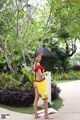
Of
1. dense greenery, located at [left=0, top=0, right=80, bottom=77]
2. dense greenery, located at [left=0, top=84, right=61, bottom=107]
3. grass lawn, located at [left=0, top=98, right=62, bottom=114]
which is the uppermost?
dense greenery, located at [left=0, top=0, right=80, bottom=77]

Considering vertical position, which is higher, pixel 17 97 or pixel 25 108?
pixel 17 97

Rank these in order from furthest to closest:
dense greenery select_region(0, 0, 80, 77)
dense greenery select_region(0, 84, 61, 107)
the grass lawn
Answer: dense greenery select_region(0, 0, 80, 77) < dense greenery select_region(0, 84, 61, 107) < the grass lawn

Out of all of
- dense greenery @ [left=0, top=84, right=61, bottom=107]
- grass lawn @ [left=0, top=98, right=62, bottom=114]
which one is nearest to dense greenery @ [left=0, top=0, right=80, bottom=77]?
dense greenery @ [left=0, top=84, right=61, bottom=107]

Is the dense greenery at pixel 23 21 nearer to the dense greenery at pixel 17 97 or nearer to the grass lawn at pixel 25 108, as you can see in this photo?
the dense greenery at pixel 17 97

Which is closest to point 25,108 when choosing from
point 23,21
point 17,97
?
point 17,97

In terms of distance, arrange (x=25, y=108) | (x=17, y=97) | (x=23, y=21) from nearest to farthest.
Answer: (x=25, y=108) → (x=17, y=97) → (x=23, y=21)

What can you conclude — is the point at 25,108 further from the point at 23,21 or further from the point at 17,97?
the point at 23,21

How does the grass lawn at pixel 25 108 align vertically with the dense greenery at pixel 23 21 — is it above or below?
below

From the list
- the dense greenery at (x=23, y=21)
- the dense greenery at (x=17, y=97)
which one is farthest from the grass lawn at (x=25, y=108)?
the dense greenery at (x=23, y=21)

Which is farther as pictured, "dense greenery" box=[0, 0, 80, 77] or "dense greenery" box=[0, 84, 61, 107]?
"dense greenery" box=[0, 0, 80, 77]

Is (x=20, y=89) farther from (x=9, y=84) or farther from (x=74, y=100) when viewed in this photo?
(x=74, y=100)

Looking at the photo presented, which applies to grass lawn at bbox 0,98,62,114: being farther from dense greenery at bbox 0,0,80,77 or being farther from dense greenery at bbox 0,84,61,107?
dense greenery at bbox 0,0,80,77

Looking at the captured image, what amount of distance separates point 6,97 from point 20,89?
0.55m

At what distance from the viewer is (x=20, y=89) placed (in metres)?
8.17
